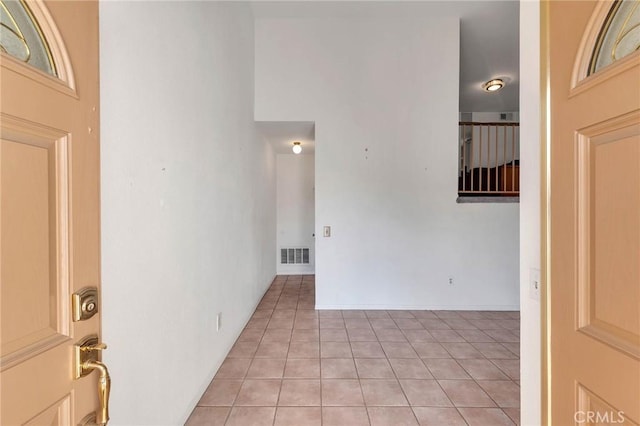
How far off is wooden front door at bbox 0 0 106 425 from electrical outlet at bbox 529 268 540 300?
58.6 inches

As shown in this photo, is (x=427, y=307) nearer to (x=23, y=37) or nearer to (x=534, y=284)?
(x=534, y=284)

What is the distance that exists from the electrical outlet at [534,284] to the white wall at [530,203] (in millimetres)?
20

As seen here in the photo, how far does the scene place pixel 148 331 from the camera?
1.31 meters

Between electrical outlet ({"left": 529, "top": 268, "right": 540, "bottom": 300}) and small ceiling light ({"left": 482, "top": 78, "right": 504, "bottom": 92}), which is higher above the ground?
small ceiling light ({"left": 482, "top": 78, "right": 504, "bottom": 92})

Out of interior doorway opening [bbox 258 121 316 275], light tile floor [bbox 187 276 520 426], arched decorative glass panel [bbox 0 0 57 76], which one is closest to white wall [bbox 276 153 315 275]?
interior doorway opening [bbox 258 121 316 275]

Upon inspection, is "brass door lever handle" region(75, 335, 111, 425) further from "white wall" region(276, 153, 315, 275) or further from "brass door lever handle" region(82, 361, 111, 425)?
"white wall" region(276, 153, 315, 275)

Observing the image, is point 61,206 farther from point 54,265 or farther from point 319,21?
point 319,21

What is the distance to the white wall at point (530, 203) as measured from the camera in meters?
1.11

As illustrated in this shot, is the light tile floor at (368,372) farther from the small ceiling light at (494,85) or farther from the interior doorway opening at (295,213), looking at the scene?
the small ceiling light at (494,85)

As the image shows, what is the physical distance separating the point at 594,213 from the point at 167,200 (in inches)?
69.9

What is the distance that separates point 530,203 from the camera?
3.77 ft

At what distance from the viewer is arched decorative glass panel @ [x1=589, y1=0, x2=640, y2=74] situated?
705mm

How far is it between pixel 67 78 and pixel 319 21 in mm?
3939

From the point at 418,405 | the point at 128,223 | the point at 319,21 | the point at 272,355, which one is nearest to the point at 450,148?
the point at 319,21
